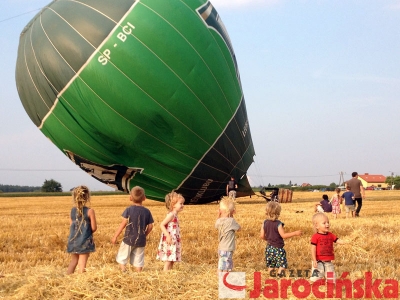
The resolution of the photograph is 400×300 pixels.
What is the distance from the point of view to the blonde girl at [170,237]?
20.9ft

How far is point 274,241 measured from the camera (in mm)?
6160

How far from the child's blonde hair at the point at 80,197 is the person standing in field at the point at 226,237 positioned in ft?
5.67

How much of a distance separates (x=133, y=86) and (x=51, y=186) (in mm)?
67150

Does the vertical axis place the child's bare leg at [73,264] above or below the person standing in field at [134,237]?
below

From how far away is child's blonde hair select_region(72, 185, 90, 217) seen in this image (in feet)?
20.4

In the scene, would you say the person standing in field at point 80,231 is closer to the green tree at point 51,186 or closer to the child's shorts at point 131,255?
the child's shorts at point 131,255

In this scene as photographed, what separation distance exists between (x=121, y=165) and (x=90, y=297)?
9.17 metres

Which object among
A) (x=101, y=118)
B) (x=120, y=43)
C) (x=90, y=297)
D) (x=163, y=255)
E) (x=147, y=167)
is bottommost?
(x=90, y=297)

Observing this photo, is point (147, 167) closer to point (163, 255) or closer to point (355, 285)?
point (163, 255)

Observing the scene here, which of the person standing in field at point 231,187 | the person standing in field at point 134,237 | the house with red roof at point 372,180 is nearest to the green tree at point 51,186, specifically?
the person standing in field at point 231,187

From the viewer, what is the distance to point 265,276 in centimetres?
571

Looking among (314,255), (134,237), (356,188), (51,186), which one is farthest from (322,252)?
(51,186)

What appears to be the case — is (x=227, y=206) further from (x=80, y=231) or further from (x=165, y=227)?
(x=80, y=231)

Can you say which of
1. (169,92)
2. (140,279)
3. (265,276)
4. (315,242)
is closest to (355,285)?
(315,242)
